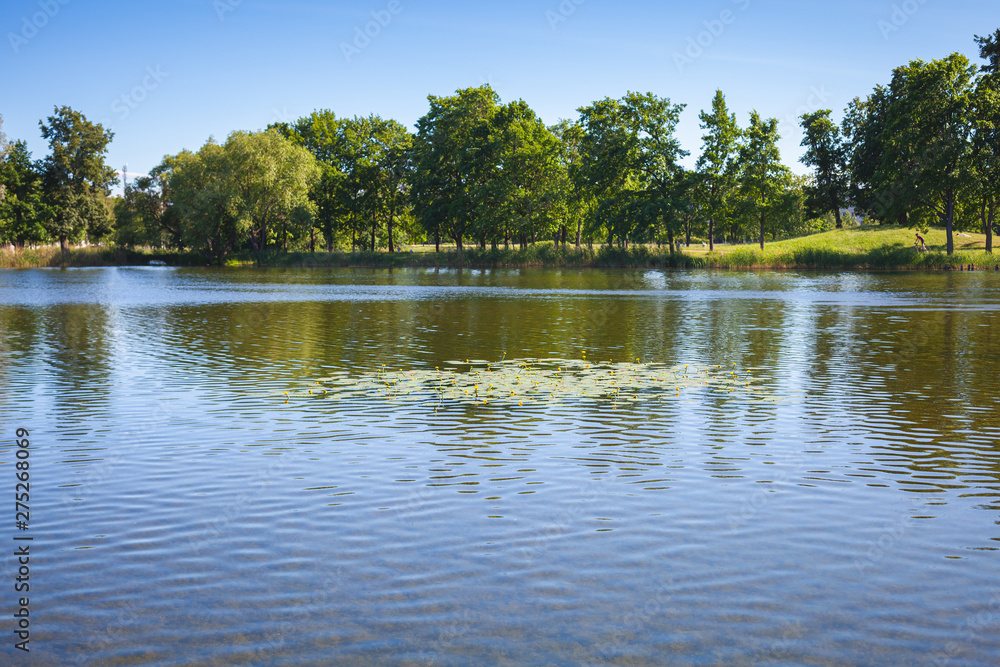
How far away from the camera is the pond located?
21.8 ft

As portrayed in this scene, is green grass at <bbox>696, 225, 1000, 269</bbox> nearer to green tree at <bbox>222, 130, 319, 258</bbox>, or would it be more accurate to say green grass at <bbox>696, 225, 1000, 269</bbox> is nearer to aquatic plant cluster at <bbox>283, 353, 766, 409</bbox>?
green tree at <bbox>222, 130, 319, 258</bbox>

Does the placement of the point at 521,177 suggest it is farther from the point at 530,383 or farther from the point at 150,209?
the point at 530,383

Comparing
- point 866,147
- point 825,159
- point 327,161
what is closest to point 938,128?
point 866,147

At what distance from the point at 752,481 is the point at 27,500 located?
961cm

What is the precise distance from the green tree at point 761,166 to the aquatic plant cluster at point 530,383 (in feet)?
261

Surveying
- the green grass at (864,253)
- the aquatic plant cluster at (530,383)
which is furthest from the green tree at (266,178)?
the aquatic plant cluster at (530,383)

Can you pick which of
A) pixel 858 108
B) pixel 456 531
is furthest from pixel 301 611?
pixel 858 108

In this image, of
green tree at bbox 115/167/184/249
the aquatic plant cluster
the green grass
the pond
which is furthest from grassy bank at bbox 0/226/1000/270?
the aquatic plant cluster

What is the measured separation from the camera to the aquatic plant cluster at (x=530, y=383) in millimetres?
17750

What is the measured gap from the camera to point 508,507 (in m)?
9.88

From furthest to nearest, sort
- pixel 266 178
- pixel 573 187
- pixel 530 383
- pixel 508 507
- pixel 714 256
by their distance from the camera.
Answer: pixel 266 178 < pixel 573 187 < pixel 714 256 < pixel 530 383 < pixel 508 507

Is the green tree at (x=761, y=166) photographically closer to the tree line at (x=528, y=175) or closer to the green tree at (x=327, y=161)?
the tree line at (x=528, y=175)

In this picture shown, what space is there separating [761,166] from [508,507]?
95505mm

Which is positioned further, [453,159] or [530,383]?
[453,159]
